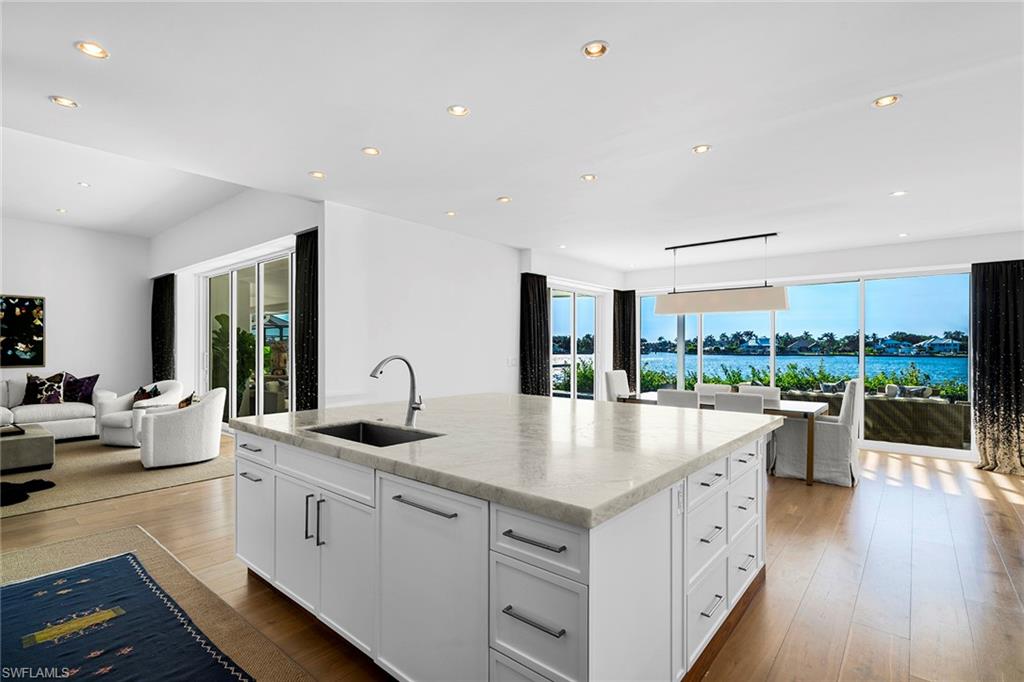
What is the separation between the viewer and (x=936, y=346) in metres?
5.94

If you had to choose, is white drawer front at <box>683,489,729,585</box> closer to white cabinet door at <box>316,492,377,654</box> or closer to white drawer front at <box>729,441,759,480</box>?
white drawer front at <box>729,441,759,480</box>

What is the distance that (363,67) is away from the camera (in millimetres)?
2240

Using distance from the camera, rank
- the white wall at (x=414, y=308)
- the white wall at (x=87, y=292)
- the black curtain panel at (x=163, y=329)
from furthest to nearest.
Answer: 1. the black curtain panel at (x=163, y=329)
2. the white wall at (x=87, y=292)
3. the white wall at (x=414, y=308)

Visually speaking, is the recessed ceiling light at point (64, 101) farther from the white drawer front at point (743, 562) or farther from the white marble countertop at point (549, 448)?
the white drawer front at point (743, 562)

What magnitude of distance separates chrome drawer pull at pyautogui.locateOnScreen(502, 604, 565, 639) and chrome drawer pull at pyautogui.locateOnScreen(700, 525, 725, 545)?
2.84ft

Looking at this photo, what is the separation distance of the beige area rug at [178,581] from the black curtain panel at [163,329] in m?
4.76

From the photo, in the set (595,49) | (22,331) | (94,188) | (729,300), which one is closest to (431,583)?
(595,49)

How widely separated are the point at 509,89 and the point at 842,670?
289 cm

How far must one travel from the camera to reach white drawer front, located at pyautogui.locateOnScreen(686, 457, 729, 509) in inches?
70.9

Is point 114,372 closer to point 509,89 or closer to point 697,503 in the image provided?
point 509,89

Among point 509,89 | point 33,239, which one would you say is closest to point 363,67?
point 509,89

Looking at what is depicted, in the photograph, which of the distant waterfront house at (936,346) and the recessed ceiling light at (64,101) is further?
the distant waterfront house at (936,346)

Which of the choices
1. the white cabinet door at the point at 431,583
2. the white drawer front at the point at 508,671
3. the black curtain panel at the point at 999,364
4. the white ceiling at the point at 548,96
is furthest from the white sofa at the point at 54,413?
the black curtain panel at the point at 999,364

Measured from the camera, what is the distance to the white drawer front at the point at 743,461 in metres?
2.19
